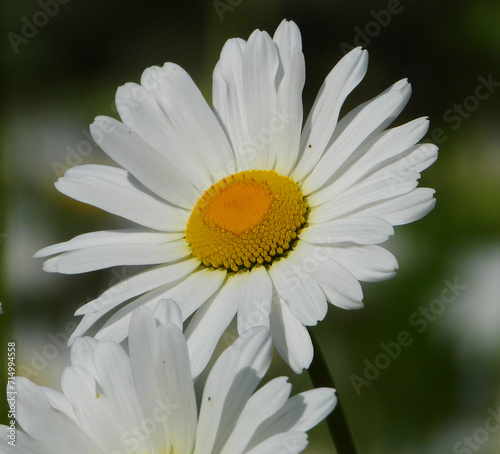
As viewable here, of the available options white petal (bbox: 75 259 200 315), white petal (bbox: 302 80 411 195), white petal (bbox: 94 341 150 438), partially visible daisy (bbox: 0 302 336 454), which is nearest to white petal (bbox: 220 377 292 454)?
partially visible daisy (bbox: 0 302 336 454)

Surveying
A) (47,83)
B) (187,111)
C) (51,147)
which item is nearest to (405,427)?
(187,111)

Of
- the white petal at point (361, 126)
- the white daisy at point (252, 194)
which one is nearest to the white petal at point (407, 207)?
the white daisy at point (252, 194)

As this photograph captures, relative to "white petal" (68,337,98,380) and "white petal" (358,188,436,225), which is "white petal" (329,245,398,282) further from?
"white petal" (68,337,98,380)

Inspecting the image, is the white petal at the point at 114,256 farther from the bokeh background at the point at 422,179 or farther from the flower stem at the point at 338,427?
the bokeh background at the point at 422,179

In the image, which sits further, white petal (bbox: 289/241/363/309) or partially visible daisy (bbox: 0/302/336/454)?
white petal (bbox: 289/241/363/309)

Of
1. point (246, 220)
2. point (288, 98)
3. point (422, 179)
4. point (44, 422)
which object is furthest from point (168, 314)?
point (422, 179)

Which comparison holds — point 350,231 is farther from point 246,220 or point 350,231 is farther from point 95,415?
point 95,415

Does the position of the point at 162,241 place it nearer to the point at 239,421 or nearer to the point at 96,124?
the point at 96,124
